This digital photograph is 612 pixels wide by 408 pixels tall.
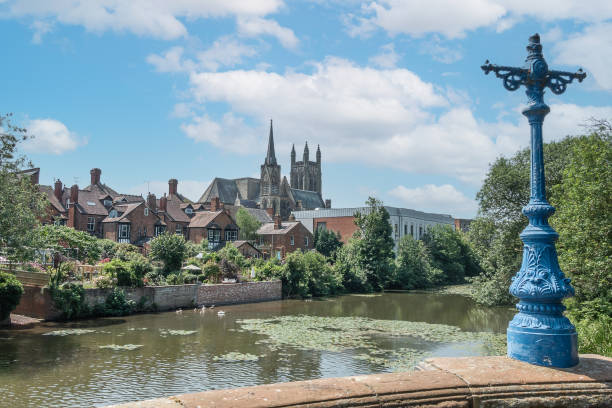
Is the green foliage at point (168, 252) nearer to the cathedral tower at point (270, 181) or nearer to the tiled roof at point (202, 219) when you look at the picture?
the tiled roof at point (202, 219)

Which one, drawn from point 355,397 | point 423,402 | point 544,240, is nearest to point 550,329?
point 544,240

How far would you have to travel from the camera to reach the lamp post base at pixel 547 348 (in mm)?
4914

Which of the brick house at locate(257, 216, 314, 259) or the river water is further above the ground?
the brick house at locate(257, 216, 314, 259)

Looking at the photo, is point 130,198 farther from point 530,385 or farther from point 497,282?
point 530,385

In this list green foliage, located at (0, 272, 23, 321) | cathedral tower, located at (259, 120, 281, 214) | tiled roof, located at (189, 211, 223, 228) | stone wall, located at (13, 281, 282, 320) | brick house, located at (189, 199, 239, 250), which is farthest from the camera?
cathedral tower, located at (259, 120, 281, 214)

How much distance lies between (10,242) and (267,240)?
43.7m

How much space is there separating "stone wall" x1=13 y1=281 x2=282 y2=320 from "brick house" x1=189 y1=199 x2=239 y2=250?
65.4ft

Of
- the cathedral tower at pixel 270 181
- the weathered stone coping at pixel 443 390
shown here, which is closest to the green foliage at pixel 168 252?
the weathered stone coping at pixel 443 390

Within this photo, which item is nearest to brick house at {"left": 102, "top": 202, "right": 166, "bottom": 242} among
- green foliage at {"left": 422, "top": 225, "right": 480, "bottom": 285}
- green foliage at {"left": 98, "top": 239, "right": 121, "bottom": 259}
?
green foliage at {"left": 98, "top": 239, "right": 121, "bottom": 259}

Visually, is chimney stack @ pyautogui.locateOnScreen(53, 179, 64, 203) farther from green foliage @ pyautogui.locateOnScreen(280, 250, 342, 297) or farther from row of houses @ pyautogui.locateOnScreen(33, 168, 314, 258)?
green foliage @ pyautogui.locateOnScreen(280, 250, 342, 297)

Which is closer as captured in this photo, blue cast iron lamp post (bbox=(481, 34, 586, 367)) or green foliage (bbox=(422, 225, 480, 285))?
blue cast iron lamp post (bbox=(481, 34, 586, 367))

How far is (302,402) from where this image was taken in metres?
3.52

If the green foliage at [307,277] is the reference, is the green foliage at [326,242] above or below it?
above

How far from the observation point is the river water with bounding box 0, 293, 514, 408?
46.2 feet
